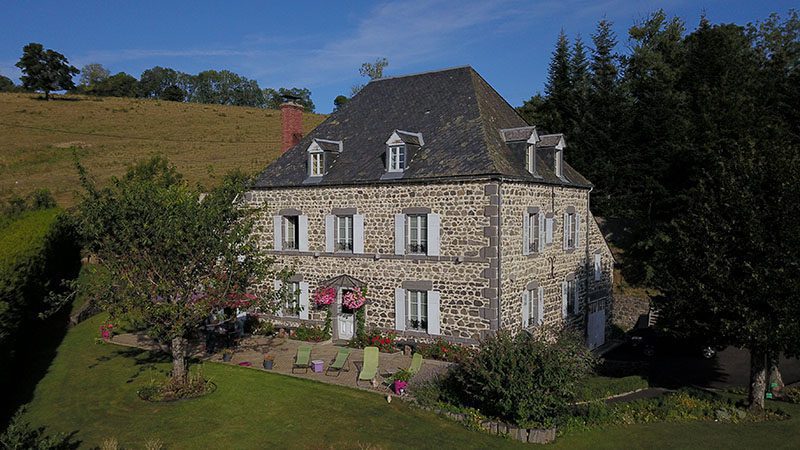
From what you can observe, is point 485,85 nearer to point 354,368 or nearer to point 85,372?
point 354,368

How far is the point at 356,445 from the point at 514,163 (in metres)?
11.5

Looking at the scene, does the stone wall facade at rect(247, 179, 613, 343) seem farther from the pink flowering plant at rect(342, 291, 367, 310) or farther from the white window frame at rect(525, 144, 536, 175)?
the white window frame at rect(525, 144, 536, 175)

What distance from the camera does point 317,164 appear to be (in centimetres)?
2317

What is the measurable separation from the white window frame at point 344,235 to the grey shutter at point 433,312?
3.97m

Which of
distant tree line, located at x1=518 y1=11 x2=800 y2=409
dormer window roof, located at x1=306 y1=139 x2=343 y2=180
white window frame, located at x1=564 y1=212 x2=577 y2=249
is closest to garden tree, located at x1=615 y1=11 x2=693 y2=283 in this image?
distant tree line, located at x1=518 y1=11 x2=800 y2=409

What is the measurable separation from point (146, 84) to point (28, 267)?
114 metres

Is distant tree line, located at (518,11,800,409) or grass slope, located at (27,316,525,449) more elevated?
distant tree line, located at (518,11,800,409)

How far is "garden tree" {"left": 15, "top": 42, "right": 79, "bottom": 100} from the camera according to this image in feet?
271

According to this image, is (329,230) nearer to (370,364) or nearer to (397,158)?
(397,158)

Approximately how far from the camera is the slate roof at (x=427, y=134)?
19828 millimetres

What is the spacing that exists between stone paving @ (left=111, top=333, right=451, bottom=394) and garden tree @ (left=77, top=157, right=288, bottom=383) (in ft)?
13.1

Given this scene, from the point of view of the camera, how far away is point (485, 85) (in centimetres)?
2388

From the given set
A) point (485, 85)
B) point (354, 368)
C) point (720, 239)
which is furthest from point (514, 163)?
point (354, 368)

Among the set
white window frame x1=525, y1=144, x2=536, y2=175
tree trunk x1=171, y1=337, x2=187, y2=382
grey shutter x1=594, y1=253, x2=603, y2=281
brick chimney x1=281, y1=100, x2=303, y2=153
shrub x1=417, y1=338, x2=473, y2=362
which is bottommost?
shrub x1=417, y1=338, x2=473, y2=362
